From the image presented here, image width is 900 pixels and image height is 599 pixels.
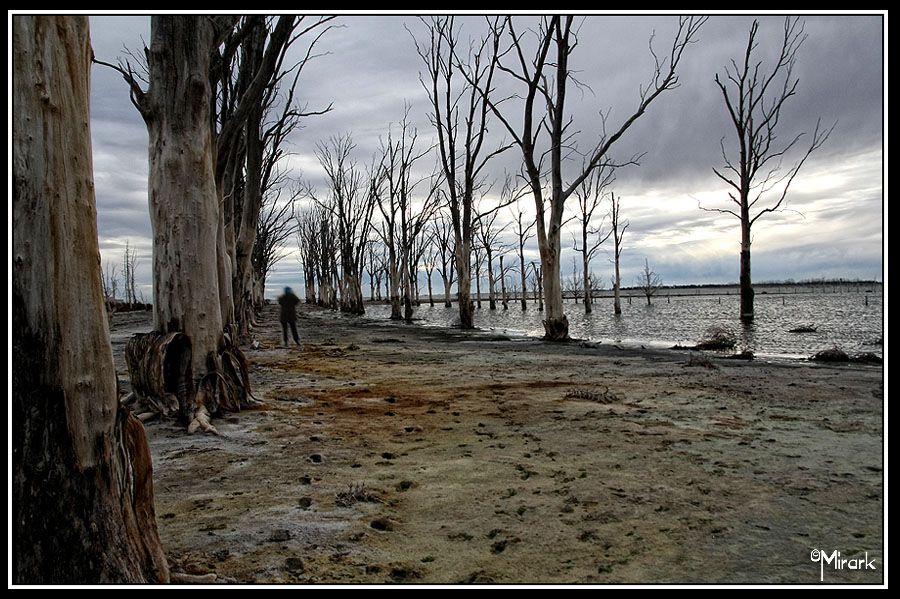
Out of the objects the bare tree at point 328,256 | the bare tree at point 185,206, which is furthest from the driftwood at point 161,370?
the bare tree at point 328,256

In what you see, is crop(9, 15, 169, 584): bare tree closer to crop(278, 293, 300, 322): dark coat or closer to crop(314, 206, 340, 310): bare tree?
crop(278, 293, 300, 322): dark coat

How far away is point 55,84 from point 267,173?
1878 centimetres

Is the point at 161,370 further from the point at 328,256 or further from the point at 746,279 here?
the point at 328,256

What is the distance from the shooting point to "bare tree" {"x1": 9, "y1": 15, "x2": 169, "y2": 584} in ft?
6.15

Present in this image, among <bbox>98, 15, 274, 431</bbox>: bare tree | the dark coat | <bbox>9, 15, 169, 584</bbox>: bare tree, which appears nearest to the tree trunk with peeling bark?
<bbox>98, 15, 274, 431</bbox>: bare tree

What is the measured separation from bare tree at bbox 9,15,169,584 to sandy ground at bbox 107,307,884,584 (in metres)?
0.60

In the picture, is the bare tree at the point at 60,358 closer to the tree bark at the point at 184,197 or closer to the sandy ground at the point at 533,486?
the sandy ground at the point at 533,486

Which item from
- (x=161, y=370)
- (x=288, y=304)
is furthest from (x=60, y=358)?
(x=288, y=304)

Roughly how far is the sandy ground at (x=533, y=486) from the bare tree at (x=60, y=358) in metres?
0.60

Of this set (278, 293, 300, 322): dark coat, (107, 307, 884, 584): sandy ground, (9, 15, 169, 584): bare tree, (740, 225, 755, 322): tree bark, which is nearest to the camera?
(9, 15, 169, 584): bare tree

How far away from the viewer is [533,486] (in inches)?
138

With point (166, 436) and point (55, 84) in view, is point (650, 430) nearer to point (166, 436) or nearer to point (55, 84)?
point (166, 436)

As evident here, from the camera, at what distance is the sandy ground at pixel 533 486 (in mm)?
2498

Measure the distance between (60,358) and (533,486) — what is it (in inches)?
102
